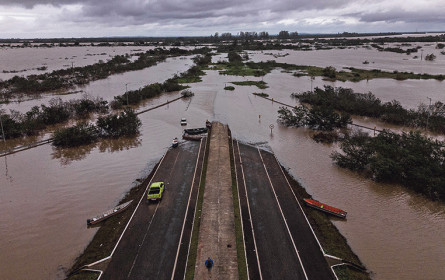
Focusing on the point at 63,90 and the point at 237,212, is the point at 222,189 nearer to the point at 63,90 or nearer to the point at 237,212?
the point at 237,212

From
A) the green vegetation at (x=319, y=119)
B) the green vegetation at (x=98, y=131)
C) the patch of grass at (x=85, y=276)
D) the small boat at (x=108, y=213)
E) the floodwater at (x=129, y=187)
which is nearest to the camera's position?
the patch of grass at (x=85, y=276)

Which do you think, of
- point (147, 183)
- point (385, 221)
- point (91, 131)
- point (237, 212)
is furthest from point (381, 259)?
point (91, 131)

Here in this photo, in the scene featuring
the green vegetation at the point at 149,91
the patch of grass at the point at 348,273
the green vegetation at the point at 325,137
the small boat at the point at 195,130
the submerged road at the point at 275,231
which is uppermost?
the green vegetation at the point at 149,91

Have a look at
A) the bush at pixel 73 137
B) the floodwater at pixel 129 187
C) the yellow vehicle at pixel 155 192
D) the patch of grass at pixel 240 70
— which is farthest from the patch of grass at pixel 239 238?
the patch of grass at pixel 240 70

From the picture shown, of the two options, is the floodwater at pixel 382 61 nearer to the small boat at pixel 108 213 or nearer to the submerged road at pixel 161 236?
the submerged road at pixel 161 236

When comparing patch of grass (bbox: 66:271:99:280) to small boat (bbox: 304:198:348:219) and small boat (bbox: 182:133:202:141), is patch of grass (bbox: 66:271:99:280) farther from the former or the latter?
small boat (bbox: 182:133:202:141)

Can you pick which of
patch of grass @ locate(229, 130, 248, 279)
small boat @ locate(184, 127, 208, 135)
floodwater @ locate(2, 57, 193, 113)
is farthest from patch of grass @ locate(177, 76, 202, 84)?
patch of grass @ locate(229, 130, 248, 279)
